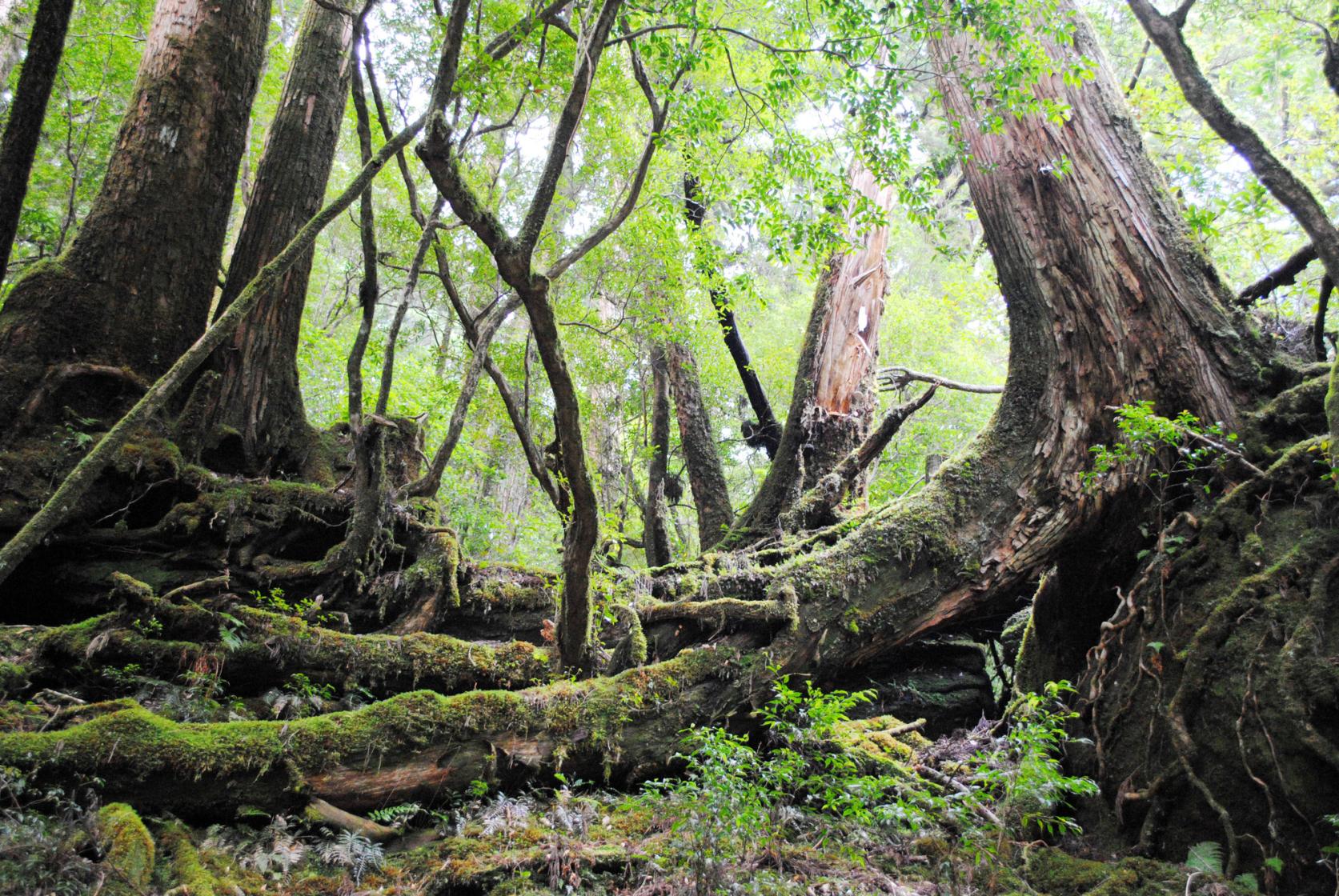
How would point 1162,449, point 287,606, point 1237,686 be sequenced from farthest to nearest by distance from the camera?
point 1162,449
point 287,606
point 1237,686

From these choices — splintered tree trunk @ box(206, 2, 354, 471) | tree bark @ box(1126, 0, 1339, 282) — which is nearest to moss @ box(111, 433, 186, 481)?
splintered tree trunk @ box(206, 2, 354, 471)

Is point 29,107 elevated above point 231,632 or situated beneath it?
elevated above

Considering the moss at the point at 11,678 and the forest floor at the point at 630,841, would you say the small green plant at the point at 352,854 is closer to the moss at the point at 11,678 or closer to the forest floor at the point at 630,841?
the forest floor at the point at 630,841

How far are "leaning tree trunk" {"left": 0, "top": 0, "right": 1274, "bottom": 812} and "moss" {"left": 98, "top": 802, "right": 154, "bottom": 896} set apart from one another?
1.36 meters

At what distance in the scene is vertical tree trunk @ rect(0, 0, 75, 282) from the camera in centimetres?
269

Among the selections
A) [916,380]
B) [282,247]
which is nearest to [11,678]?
[282,247]

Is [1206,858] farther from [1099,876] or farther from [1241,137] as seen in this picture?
[1241,137]

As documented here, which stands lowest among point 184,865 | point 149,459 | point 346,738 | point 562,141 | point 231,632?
point 184,865

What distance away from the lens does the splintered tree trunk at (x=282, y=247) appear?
586 cm

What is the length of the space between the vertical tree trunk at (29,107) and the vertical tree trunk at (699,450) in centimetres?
668

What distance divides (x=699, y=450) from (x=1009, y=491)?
14.1 ft

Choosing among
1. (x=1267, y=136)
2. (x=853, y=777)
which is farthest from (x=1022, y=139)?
(x=1267, y=136)

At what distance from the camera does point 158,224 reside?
5.52 m

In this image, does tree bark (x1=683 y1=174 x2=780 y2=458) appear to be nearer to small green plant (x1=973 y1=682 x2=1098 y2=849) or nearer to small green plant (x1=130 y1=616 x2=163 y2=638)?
small green plant (x1=973 y1=682 x2=1098 y2=849)
